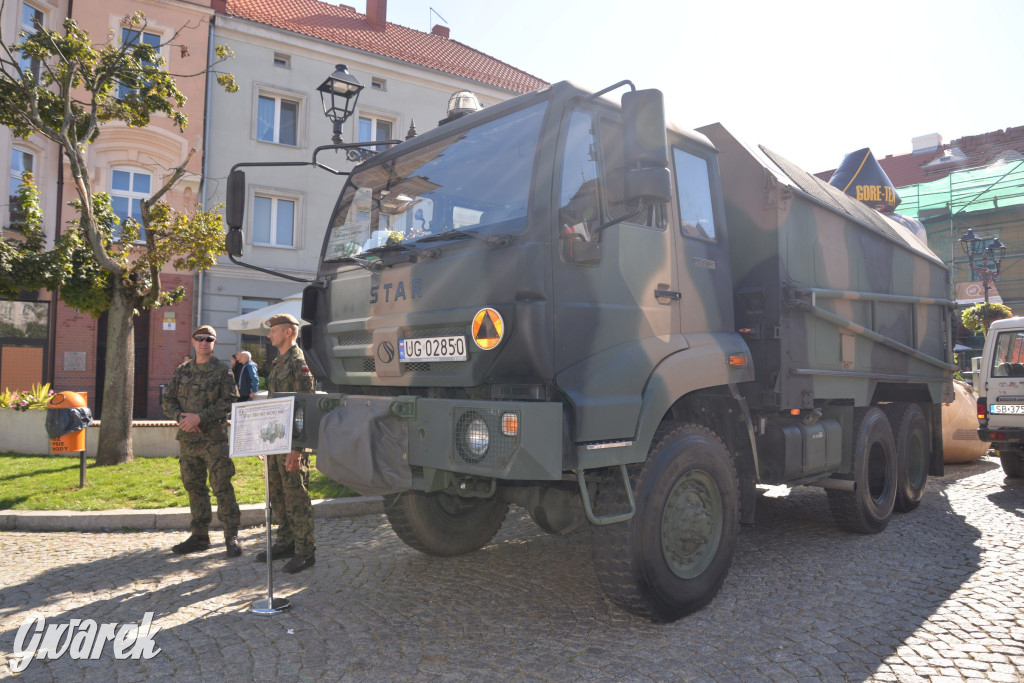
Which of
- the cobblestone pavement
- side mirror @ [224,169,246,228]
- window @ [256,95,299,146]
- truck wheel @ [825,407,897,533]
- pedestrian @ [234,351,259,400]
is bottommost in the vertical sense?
the cobblestone pavement

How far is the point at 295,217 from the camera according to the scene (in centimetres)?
2055

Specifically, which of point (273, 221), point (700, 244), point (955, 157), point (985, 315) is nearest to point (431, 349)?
point (700, 244)

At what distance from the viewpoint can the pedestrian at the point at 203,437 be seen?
587 cm

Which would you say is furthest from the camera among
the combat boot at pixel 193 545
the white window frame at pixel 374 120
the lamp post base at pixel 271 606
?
the white window frame at pixel 374 120

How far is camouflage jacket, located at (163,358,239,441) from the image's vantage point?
233 inches

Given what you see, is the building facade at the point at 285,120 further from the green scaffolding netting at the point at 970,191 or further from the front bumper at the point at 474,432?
the green scaffolding netting at the point at 970,191

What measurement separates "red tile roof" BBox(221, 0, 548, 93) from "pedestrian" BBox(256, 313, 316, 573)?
659 inches

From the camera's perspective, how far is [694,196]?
476 cm

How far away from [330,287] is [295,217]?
16.7 meters

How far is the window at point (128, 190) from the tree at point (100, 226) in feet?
29.2

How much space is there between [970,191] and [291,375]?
3369 centimetres

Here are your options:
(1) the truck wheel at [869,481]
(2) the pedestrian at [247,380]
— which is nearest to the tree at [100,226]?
(2) the pedestrian at [247,380]

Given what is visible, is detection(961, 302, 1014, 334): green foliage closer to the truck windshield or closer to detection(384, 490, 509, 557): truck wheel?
detection(384, 490, 509, 557): truck wheel

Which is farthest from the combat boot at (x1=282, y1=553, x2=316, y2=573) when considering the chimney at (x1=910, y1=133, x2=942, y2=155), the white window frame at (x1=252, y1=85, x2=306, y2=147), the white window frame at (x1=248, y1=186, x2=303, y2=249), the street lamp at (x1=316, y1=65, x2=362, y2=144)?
the chimney at (x1=910, y1=133, x2=942, y2=155)
